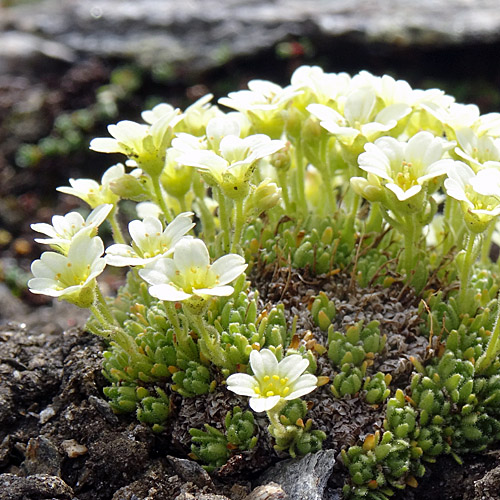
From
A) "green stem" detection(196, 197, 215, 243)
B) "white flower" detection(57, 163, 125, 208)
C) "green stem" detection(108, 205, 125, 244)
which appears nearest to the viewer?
"white flower" detection(57, 163, 125, 208)

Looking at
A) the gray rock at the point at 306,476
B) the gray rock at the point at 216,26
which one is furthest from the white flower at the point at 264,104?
the gray rock at the point at 216,26

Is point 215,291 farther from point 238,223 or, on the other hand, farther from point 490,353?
point 490,353

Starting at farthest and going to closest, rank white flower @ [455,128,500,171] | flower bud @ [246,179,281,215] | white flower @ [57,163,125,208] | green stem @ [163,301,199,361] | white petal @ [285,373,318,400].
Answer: white flower @ [57,163,125,208]
white flower @ [455,128,500,171]
flower bud @ [246,179,281,215]
green stem @ [163,301,199,361]
white petal @ [285,373,318,400]

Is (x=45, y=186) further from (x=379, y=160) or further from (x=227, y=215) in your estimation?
(x=379, y=160)

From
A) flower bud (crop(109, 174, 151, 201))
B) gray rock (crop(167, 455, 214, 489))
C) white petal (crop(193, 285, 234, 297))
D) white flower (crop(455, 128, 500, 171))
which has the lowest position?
gray rock (crop(167, 455, 214, 489))

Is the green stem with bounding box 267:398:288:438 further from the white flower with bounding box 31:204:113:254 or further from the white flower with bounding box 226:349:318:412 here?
the white flower with bounding box 31:204:113:254

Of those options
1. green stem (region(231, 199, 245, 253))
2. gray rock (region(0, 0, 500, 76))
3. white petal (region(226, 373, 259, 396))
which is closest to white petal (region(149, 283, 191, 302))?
white petal (region(226, 373, 259, 396))

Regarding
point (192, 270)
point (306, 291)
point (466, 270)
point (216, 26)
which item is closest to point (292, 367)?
point (192, 270)
